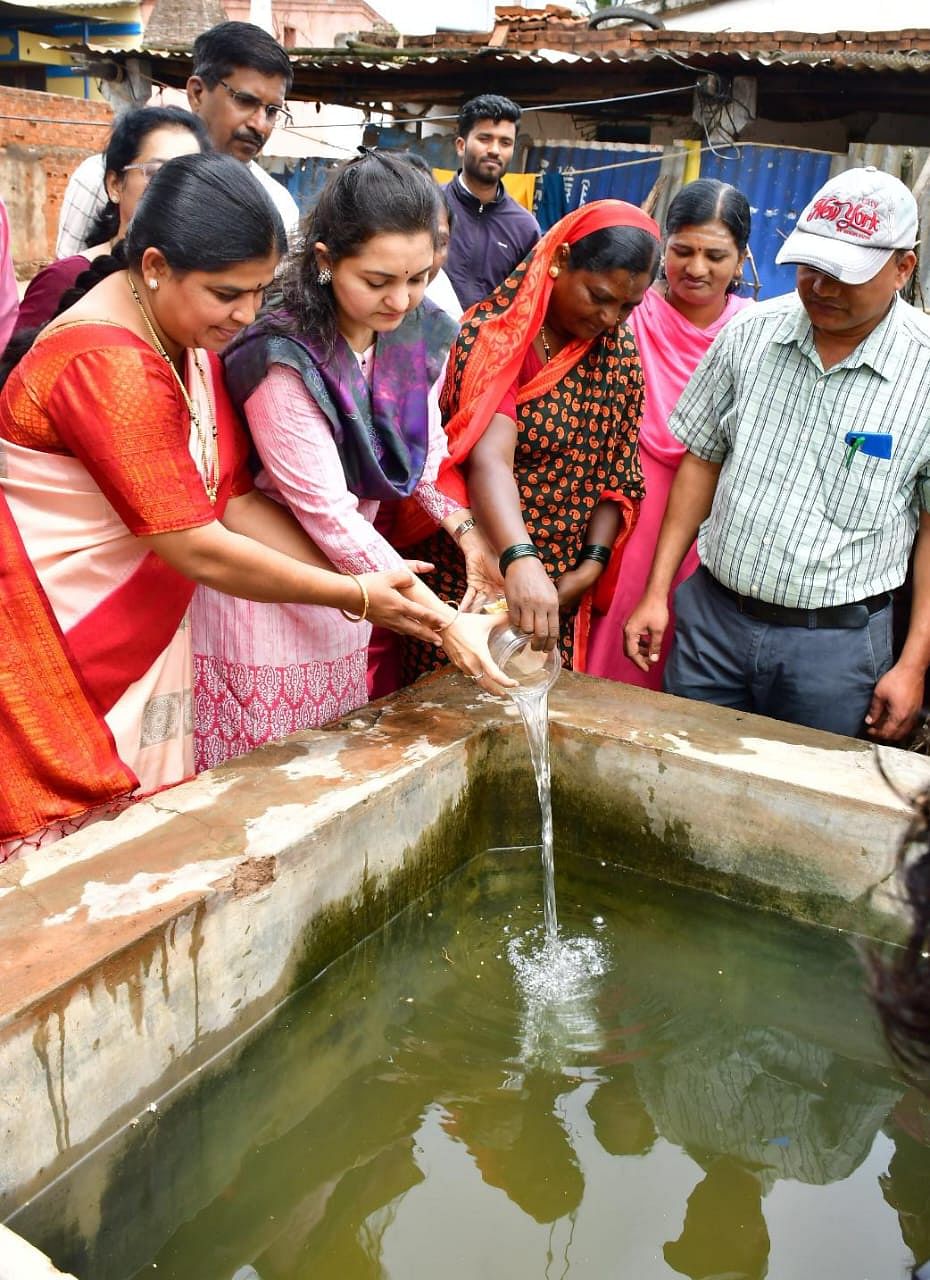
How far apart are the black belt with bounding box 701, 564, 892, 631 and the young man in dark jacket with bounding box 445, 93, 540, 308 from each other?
229cm

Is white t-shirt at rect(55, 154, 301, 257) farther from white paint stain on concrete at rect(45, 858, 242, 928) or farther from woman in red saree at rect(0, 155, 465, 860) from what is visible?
white paint stain on concrete at rect(45, 858, 242, 928)

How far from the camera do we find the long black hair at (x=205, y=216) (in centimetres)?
178

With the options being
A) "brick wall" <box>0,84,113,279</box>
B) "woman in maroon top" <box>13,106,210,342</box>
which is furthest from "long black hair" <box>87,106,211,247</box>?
"brick wall" <box>0,84,113,279</box>

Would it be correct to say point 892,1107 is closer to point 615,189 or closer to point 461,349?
point 461,349

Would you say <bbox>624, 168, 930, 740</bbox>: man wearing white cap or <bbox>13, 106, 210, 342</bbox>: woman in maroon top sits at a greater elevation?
<bbox>13, 106, 210, 342</bbox>: woman in maroon top

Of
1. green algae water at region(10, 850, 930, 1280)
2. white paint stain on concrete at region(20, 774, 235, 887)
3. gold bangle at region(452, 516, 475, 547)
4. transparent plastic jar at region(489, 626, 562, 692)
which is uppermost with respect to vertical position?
gold bangle at region(452, 516, 475, 547)

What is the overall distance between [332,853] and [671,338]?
2.10 meters

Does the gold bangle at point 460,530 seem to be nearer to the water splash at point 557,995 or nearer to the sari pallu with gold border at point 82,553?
the sari pallu with gold border at point 82,553

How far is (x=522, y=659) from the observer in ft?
8.18

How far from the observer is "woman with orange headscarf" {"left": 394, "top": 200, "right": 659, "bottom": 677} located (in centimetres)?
254

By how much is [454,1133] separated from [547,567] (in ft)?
4.92

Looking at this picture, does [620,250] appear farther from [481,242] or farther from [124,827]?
[481,242]

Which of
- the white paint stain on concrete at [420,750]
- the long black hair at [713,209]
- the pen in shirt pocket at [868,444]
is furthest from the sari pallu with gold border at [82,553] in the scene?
the long black hair at [713,209]

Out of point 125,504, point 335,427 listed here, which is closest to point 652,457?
point 335,427
